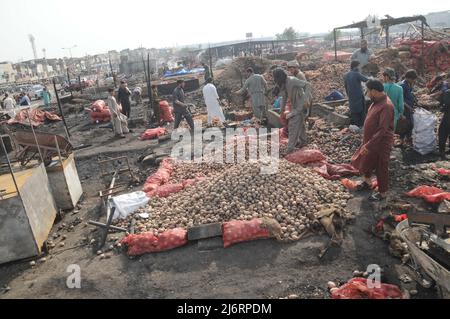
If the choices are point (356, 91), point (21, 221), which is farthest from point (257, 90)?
point (21, 221)

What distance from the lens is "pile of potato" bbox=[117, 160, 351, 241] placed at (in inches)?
202

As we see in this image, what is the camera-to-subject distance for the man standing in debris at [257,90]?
10.6 m

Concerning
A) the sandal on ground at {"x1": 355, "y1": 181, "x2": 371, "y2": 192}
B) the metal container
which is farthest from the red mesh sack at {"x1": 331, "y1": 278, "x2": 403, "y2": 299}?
the metal container

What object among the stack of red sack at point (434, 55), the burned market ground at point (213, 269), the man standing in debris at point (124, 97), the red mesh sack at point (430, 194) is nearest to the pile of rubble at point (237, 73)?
the man standing in debris at point (124, 97)

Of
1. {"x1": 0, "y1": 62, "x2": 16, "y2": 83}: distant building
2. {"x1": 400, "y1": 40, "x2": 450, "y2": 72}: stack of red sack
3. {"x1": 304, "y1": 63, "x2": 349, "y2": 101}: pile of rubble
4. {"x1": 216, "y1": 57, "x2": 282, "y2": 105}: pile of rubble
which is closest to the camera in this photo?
{"x1": 304, "y1": 63, "x2": 349, "y2": 101}: pile of rubble

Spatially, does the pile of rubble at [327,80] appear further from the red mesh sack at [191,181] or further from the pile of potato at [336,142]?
the red mesh sack at [191,181]

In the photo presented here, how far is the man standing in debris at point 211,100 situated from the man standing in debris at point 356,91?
439cm

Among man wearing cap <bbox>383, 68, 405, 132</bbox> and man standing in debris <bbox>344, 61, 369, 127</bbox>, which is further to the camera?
man standing in debris <bbox>344, 61, 369, 127</bbox>

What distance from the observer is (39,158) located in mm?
6535

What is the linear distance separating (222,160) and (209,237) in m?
2.92

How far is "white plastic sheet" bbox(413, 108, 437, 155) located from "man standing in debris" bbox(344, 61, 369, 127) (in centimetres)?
150

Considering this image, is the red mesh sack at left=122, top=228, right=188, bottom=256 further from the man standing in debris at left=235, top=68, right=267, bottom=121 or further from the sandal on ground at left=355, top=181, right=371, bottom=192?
the man standing in debris at left=235, top=68, right=267, bottom=121

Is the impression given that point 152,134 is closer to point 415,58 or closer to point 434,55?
point 415,58
